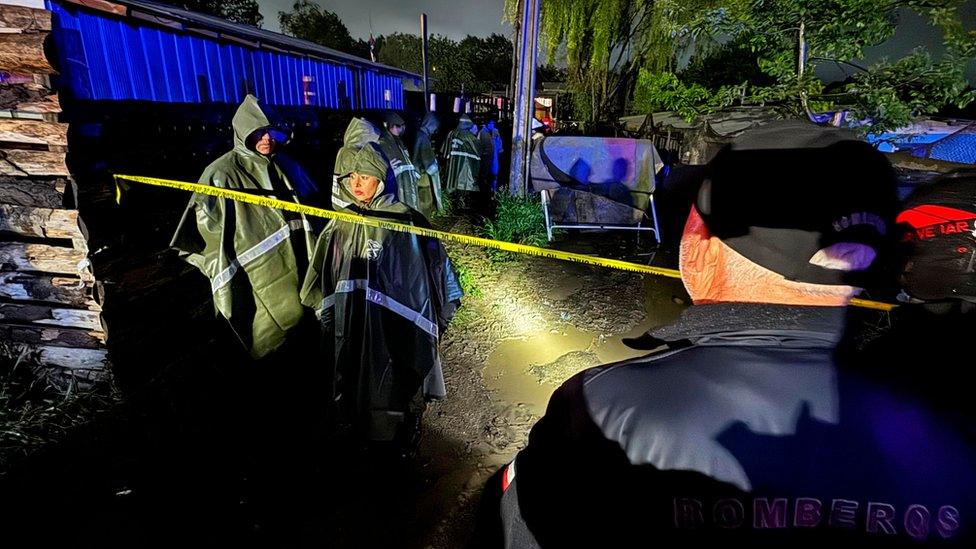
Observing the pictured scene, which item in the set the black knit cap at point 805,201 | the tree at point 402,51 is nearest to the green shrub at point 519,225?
the black knit cap at point 805,201

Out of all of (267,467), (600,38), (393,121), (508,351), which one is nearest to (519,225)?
(393,121)

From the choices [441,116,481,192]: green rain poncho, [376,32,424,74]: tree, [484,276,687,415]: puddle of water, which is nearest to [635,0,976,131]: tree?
[484,276,687,415]: puddle of water

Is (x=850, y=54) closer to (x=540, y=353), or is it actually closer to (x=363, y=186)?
(x=540, y=353)

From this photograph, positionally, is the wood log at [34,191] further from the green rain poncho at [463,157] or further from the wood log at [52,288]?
→ the green rain poncho at [463,157]

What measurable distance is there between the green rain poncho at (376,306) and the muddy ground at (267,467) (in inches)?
17.8

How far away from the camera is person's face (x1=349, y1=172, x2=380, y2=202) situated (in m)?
3.37

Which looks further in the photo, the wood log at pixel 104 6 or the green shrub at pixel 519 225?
the green shrub at pixel 519 225

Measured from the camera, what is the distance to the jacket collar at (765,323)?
3.31ft

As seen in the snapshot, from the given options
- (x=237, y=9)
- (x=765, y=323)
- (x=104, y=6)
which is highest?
(x=237, y=9)

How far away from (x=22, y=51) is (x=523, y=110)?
7.54m

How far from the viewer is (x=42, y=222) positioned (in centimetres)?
309

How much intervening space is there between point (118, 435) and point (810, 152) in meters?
4.48

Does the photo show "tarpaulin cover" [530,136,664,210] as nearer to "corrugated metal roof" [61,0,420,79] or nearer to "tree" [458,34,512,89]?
"corrugated metal roof" [61,0,420,79]

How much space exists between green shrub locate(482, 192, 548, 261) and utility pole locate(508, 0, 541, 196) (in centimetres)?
63
